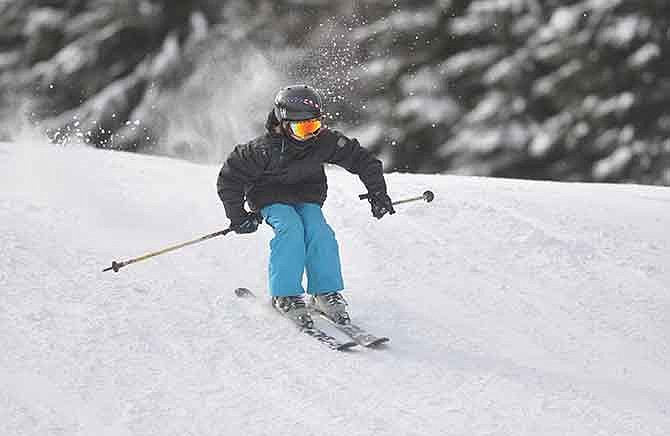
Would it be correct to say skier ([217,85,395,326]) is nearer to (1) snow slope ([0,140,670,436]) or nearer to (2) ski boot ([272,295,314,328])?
(2) ski boot ([272,295,314,328])

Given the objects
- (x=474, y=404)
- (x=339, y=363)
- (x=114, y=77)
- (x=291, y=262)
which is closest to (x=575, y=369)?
(x=474, y=404)

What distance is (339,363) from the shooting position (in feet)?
10.5

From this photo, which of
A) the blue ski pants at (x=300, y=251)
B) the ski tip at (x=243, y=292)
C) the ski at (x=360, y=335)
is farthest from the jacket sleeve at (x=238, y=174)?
the ski at (x=360, y=335)

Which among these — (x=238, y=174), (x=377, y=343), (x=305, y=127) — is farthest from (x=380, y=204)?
(x=377, y=343)

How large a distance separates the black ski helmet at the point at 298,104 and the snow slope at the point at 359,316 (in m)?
0.76

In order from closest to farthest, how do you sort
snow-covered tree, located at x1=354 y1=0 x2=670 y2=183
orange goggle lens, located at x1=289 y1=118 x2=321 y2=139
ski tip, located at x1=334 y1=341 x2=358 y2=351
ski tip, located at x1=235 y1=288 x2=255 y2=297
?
ski tip, located at x1=334 y1=341 x2=358 y2=351, orange goggle lens, located at x1=289 y1=118 x2=321 y2=139, ski tip, located at x1=235 y1=288 x2=255 y2=297, snow-covered tree, located at x1=354 y1=0 x2=670 y2=183

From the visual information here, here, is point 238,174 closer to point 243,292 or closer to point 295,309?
point 243,292

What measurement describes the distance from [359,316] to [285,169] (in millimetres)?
648

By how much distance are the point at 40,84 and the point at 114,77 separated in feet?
4.13

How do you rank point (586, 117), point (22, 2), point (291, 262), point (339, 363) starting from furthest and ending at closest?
point (22, 2), point (586, 117), point (291, 262), point (339, 363)

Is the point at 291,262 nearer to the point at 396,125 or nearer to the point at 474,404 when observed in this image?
the point at 474,404

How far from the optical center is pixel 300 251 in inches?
144

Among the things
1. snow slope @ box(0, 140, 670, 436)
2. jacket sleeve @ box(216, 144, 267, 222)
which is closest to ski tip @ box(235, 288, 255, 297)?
snow slope @ box(0, 140, 670, 436)

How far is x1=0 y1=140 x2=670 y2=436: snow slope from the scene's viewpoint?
2.81m
